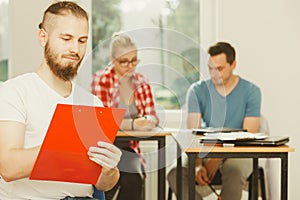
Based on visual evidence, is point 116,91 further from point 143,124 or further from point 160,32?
point 160,32

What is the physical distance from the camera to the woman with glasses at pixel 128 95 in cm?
393

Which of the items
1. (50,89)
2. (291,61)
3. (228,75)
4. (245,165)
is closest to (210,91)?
(228,75)

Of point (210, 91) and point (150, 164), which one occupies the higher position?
point (210, 91)

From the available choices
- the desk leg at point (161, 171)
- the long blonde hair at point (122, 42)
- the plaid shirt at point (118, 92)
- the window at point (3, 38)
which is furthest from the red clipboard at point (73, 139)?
the window at point (3, 38)

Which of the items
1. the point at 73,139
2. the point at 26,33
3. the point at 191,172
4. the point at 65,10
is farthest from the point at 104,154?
the point at 26,33

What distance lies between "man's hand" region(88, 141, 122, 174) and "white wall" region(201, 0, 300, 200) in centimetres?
272

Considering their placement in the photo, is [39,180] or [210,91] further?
[210,91]

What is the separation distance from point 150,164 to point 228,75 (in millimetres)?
906

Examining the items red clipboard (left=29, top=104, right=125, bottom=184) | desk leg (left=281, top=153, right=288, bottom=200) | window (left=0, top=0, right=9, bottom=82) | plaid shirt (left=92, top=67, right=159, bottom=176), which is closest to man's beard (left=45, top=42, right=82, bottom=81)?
red clipboard (left=29, top=104, right=125, bottom=184)

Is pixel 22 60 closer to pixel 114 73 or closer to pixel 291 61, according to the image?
pixel 114 73

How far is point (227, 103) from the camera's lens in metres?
4.07

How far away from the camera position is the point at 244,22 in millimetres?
4539

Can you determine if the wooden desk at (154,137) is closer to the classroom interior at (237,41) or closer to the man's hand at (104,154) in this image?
the classroom interior at (237,41)

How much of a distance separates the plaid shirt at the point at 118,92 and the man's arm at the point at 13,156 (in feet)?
6.35
